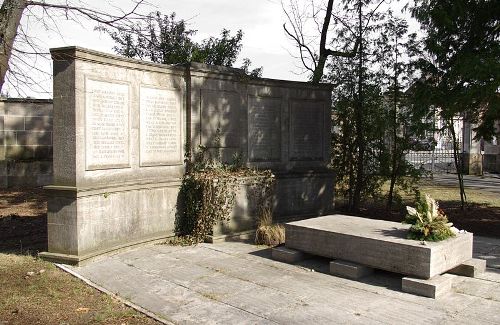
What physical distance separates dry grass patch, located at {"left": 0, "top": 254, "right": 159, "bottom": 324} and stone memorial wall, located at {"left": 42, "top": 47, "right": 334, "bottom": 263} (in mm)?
704

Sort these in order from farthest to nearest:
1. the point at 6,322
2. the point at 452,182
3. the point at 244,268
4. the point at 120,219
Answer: the point at 452,182
the point at 120,219
the point at 244,268
the point at 6,322

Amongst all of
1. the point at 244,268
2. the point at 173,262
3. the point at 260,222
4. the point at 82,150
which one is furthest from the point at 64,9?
the point at 260,222

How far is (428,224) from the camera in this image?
623 centimetres

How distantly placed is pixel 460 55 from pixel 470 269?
186 inches

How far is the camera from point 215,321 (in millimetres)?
4973

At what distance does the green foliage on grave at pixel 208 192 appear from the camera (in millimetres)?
8688

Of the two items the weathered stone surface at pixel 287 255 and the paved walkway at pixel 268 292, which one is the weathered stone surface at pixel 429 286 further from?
the weathered stone surface at pixel 287 255

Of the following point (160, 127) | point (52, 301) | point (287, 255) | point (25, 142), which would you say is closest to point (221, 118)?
point (160, 127)

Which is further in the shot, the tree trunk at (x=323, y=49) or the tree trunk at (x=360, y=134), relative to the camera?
the tree trunk at (x=323, y=49)

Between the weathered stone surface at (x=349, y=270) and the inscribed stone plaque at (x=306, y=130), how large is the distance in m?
4.75

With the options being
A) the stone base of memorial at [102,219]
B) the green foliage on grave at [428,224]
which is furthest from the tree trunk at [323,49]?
the green foliage on grave at [428,224]

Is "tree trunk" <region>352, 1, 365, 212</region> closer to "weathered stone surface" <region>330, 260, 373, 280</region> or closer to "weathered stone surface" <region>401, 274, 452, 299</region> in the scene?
"weathered stone surface" <region>330, 260, 373, 280</region>

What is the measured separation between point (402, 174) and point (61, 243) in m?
8.74

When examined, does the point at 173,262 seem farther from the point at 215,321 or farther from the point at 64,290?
the point at 215,321
